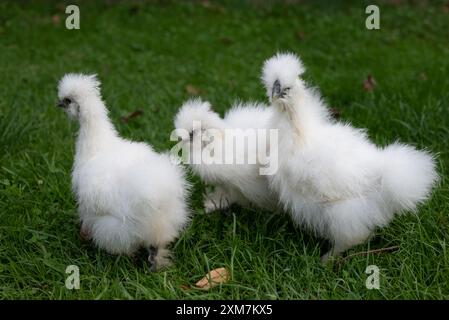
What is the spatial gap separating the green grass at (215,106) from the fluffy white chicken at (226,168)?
4.5 inches

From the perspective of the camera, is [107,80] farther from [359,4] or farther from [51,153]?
[359,4]

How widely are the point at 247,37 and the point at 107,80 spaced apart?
2.55 metres

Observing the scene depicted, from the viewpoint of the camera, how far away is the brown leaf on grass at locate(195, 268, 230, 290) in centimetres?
290

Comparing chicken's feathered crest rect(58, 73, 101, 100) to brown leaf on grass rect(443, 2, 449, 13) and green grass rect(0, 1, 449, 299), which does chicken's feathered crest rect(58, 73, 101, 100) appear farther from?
brown leaf on grass rect(443, 2, 449, 13)

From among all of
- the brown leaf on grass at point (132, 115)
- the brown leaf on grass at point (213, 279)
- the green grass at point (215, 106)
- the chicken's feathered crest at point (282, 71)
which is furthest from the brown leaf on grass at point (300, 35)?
the brown leaf on grass at point (213, 279)

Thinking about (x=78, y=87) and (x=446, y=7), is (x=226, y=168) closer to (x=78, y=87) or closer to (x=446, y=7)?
(x=78, y=87)

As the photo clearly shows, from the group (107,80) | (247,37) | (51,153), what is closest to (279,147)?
(51,153)

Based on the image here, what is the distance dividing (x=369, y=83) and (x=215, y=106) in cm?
161

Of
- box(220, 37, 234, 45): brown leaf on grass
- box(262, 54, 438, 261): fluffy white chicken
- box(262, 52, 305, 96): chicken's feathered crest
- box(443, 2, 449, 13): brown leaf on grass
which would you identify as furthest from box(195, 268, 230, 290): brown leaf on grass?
box(443, 2, 449, 13): brown leaf on grass

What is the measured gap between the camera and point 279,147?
325 cm

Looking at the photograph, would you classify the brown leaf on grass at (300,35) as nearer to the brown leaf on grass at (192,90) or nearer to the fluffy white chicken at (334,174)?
the brown leaf on grass at (192,90)

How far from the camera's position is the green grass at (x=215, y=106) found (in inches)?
117

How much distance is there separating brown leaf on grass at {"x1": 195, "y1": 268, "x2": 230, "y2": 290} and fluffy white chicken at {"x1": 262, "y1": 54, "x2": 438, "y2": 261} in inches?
21.4
